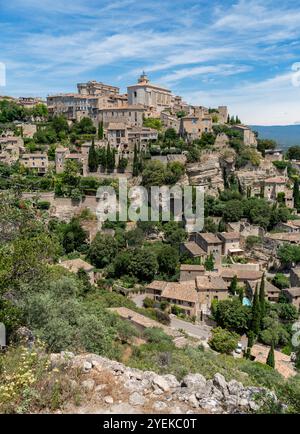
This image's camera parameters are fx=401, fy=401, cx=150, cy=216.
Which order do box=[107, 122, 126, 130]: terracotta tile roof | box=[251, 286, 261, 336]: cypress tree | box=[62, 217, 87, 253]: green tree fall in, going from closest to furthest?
box=[251, 286, 261, 336]: cypress tree → box=[62, 217, 87, 253]: green tree → box=[107, 122, 126, 130]: terracotta tile roof

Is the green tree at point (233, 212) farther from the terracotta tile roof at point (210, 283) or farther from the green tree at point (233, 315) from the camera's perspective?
the green tree at point (233, 315)

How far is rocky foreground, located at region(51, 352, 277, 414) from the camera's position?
685 centimetres

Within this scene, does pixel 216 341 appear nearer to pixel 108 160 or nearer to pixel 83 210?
pixel 83 210

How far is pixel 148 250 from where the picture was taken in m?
32.3

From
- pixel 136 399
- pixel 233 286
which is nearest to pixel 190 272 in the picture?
pixel 233 286

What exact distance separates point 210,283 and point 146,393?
75.2ft

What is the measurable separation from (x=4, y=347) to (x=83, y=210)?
29666 millimetres

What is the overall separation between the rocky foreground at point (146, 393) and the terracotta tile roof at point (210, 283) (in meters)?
21.3

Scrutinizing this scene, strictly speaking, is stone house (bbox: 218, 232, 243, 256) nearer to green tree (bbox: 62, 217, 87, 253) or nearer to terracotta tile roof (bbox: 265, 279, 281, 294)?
terracotta tile roof (bbox: 265, 279, 281, 294)

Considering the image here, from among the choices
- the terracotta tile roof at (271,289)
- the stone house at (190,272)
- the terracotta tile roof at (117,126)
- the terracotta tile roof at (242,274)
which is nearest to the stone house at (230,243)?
the terracotta tile roof at (242,274)

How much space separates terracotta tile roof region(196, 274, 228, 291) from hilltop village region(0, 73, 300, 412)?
0.08 m

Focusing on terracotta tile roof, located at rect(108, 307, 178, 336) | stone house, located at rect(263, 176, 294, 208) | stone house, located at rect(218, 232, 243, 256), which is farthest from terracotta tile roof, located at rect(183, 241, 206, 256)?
stone house, located at rect(263, 176, 294, 208)

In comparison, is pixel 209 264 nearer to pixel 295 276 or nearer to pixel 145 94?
pixel 295 276

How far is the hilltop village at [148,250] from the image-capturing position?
36.4ft
